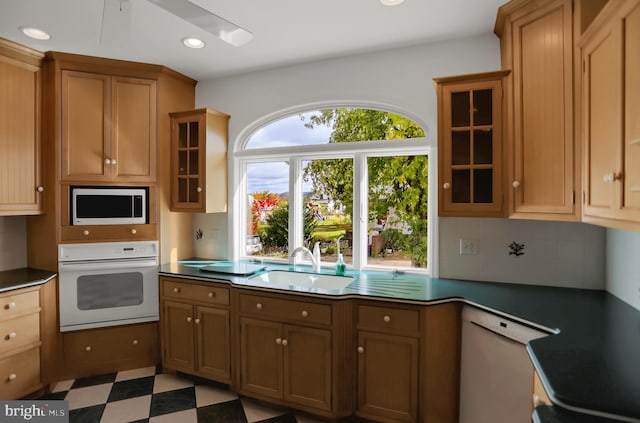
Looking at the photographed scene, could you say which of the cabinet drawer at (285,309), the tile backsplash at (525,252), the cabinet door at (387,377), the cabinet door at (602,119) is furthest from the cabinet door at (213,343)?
the cabinet door at (602,119)

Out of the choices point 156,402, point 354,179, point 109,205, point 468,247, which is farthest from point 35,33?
point 468,247

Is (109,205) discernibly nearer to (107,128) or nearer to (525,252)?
(107,128)

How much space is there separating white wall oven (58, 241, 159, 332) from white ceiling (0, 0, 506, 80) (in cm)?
153

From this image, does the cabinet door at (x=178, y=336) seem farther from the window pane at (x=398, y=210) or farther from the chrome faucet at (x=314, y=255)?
the window pane at (x=398, y=210)

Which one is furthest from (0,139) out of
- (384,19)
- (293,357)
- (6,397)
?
(384,19)

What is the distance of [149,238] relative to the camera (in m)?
2.91

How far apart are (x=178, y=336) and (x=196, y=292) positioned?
0.43 meters

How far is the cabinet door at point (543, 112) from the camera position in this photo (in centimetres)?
177

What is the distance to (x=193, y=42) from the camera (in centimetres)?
251

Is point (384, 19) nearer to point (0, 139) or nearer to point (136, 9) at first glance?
point (136, 9)

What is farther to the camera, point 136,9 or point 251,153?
point 251,153

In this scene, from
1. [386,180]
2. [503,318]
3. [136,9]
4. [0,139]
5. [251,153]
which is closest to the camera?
[503,318]

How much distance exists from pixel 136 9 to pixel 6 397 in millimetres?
2631

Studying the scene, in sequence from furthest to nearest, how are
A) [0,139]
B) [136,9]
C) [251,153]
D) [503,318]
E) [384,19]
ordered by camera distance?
1. [251,153]
2. [0,139]
3. [384,19]
4. [136,9]
5. [503,318]
